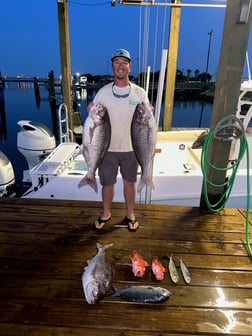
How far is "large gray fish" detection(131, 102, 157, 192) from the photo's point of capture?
2238mm

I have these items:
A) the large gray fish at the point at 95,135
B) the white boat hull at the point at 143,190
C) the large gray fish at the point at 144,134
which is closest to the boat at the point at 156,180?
the white boat hull at the point at 143,190

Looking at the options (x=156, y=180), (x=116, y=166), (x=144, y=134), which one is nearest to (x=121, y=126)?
(x=144, y=134)

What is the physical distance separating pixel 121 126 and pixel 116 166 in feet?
1.41

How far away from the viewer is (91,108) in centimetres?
224

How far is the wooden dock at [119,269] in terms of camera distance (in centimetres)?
161

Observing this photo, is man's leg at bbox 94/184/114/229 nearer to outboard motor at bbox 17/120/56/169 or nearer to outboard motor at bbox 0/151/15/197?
outboard motor at bbox 0/151/15/197

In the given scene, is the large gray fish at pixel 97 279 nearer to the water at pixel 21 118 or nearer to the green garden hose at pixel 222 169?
the green garden hose at pixel 222 169

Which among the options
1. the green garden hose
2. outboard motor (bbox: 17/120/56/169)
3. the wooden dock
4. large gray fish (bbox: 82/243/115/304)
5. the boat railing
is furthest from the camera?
outboard motor (bbox: 17/120/56/169)

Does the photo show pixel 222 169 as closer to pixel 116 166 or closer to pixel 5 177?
pixel 116 166

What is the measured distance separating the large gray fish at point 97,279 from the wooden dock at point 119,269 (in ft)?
0.22

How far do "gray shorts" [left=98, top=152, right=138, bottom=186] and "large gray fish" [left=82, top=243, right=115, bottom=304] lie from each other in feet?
2.73

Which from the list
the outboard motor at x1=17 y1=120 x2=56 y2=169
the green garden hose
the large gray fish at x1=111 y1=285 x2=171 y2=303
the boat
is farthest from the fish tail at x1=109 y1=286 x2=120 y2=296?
the outboard motor at x1=17 y1=120 x2=56 y2=169

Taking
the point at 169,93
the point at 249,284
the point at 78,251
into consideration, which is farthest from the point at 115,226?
the point at 169,93

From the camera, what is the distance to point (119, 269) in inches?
81.2
